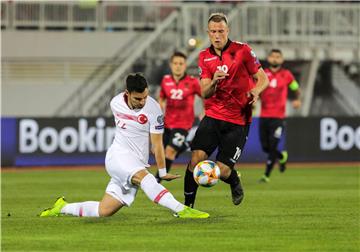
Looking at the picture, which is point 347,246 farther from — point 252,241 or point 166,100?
point 166,100

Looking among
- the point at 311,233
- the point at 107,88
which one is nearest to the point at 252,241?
the point at 311,233

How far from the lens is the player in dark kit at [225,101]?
12531mm

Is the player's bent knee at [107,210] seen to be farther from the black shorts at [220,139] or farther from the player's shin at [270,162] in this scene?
the player's shin at [270,162]

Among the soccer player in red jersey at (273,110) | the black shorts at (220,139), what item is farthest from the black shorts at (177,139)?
the black shorts at (220,139)

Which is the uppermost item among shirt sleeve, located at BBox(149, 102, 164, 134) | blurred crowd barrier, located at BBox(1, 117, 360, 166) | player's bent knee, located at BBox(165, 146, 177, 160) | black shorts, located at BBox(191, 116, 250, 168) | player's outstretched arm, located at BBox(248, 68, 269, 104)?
player's outstretched arm, located at BBox(248, 68, 269, 104)

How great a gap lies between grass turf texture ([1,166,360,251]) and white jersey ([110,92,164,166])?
0.87 meters

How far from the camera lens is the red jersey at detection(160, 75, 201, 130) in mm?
18125

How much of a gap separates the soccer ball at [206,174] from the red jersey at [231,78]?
742mm

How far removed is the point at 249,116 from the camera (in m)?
13.0

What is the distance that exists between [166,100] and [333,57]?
45.5ft

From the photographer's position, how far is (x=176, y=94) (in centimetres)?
1816

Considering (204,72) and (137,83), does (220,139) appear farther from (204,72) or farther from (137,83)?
(137,83)

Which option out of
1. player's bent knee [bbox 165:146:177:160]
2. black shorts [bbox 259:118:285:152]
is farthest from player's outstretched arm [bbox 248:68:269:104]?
black shorts [bbox 259:118:285:152]

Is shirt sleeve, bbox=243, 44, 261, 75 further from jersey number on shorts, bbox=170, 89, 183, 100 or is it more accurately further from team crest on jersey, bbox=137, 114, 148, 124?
jersey number on shorts, bbox=170, 89, 183, 100
